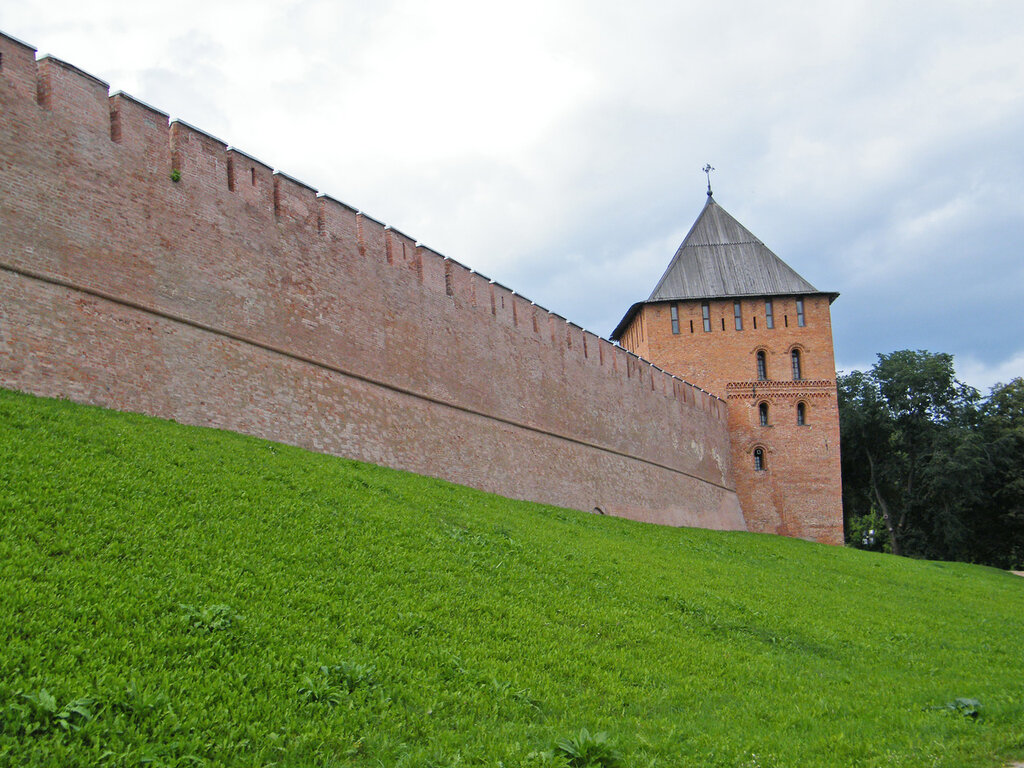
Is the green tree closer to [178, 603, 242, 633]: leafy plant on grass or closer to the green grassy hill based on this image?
the green grassy hill

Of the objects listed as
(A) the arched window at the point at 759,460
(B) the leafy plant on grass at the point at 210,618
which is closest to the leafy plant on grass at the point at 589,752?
(B) the leafy plant on grass at the point at 210,618

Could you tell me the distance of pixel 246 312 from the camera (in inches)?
498

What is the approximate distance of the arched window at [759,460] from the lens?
28938 millimetres

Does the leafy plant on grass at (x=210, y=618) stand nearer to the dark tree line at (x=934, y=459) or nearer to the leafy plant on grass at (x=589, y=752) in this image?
the leafy plant on grass at (x=589, y=752)

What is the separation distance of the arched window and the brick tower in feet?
0.10

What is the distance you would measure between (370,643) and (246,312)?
7755mm

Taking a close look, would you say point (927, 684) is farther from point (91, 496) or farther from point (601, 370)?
point (601, 370)

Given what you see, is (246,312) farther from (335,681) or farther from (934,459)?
(934,459)

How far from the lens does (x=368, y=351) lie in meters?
14.8

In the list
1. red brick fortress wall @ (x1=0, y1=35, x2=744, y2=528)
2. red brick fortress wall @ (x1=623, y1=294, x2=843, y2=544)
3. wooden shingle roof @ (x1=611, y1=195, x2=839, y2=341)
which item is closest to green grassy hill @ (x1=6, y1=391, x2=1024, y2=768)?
red brick fortress wall @ (x1=0, y1=35, x2=744, y2=528)

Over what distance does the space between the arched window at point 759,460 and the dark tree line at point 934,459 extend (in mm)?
6696

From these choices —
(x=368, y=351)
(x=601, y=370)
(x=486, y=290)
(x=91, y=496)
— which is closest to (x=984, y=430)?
(x=601, y=370)

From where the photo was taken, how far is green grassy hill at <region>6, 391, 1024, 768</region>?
450cm

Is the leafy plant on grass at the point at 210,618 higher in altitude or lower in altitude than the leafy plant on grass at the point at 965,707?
higher
